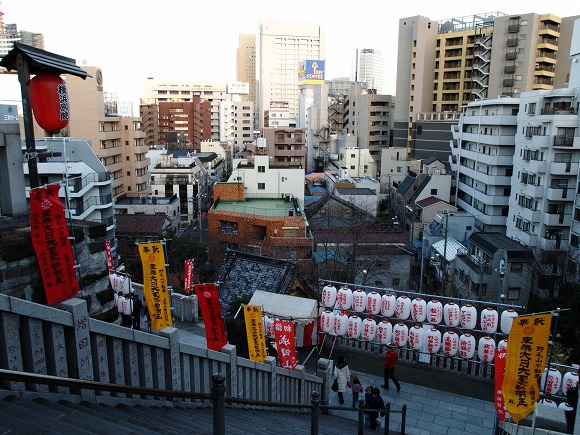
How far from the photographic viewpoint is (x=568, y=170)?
3684cm

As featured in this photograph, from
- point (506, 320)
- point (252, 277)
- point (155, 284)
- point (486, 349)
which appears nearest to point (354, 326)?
point (486, 349)

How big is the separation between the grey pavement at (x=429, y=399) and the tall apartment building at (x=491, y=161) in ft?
114

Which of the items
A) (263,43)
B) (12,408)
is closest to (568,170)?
(12,408)

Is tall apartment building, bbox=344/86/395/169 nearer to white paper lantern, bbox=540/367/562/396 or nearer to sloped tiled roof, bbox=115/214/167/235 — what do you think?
sloped tiled roof, bbox=115/214/167/235

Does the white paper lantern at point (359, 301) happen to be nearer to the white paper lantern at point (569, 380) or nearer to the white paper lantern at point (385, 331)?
the white paper lantern at point (385, 331)

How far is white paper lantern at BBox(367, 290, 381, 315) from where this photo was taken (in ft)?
55.6

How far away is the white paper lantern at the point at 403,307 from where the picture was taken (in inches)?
652

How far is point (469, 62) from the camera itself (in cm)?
7225

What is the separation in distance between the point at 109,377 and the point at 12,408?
1750 millimetres

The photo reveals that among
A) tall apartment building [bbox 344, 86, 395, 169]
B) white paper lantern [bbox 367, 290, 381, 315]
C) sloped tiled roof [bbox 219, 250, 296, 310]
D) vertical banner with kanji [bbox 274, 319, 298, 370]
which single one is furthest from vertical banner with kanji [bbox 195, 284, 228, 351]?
tall apartment building [bbox 344, 86, 395, 169]

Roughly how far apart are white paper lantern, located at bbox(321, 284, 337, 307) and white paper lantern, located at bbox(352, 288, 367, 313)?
0.78m

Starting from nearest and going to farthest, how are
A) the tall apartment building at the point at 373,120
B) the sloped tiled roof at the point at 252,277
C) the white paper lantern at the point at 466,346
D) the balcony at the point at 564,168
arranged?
the white paper lantern at the point at 466,346 < the sloped tiled roof at the point at 252,277 < the balcony at the point at 564,168 < the tall apartment building at the point at 373,120

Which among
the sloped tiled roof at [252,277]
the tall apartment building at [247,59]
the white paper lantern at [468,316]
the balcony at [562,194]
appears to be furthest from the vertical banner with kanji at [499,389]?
the tall apartment building at [247,59]

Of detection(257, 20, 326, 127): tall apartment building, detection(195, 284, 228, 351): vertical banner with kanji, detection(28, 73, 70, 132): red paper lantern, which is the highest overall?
detection(257, 20, 326, 127): tall apartment building
